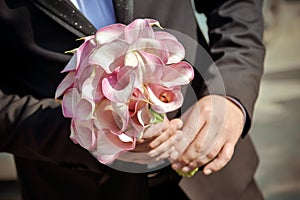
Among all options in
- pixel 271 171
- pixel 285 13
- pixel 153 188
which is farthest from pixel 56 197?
pixel 285 13

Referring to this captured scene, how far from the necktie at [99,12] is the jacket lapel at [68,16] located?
44 millimetres

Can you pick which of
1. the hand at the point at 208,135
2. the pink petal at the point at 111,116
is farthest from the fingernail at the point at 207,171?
the pink petal at the point at 111,116

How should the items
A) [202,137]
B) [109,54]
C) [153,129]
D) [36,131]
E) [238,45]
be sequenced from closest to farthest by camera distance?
[109,54] < [153,129] < [202,137] < [36,131] < [238,45]

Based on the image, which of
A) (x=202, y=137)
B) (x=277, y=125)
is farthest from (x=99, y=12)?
(x=277, y=125)

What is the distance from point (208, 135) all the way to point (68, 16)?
485 mm

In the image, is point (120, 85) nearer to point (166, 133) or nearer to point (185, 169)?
point (166, 133)

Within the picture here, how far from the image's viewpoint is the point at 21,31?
6.79ft

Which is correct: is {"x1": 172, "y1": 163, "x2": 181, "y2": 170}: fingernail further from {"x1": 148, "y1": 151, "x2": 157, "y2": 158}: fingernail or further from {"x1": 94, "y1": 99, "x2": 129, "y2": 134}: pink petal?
{"x1": 94, "y1": 99, "x2": 129, "y2": 134}: pink petal

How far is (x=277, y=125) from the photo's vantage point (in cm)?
640

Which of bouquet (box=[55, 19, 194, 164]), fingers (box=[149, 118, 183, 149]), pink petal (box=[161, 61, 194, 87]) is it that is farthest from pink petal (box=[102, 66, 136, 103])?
fingers (box=[149, 118, 183, 149])

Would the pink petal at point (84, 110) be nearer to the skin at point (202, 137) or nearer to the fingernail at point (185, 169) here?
the skin at point (202, 137)

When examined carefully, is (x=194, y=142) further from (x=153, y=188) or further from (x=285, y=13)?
(x=285, y=13)

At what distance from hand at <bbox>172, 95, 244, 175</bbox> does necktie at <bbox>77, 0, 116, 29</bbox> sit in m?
0.33

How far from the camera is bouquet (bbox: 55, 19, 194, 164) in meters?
1.69
